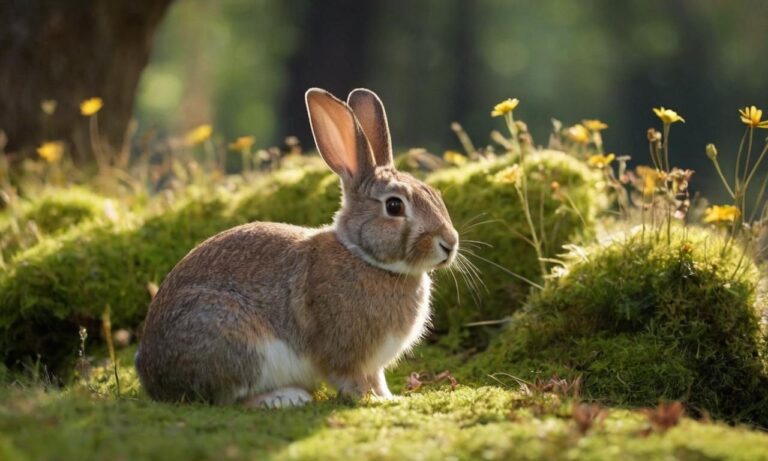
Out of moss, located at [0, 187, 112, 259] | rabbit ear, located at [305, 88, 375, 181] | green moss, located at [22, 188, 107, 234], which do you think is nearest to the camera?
rabbit ear, located at [305, 88, 375, 181]

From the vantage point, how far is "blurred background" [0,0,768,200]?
30.6m

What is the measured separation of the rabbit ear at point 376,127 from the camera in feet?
20.0

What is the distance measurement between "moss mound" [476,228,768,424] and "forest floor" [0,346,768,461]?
3.11 feet

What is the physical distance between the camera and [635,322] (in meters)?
5.95

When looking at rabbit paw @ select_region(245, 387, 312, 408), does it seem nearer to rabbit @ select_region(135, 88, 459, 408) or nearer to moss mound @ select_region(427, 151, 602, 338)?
rabbit @ select_region(135, 88, 459, 408)

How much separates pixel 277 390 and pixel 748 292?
2861mm

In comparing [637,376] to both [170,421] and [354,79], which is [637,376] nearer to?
[170,421]

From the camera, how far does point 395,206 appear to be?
221 inches

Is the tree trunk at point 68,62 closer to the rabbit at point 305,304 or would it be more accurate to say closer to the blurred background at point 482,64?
the rabbit at point 305,304

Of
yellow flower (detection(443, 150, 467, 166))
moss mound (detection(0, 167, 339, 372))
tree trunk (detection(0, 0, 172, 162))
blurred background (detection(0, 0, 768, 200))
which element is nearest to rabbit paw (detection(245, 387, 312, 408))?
moss mound (detection(0, 167, 339, 372))

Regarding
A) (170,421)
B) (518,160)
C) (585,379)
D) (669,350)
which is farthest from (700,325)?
(170,421)

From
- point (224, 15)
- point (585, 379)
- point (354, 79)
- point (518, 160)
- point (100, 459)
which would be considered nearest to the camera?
point (100, 459)

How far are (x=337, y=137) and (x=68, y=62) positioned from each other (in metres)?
5.82

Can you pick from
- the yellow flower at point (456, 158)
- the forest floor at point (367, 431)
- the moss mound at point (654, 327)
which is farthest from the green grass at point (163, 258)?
the forest floor at point (367, 431)
